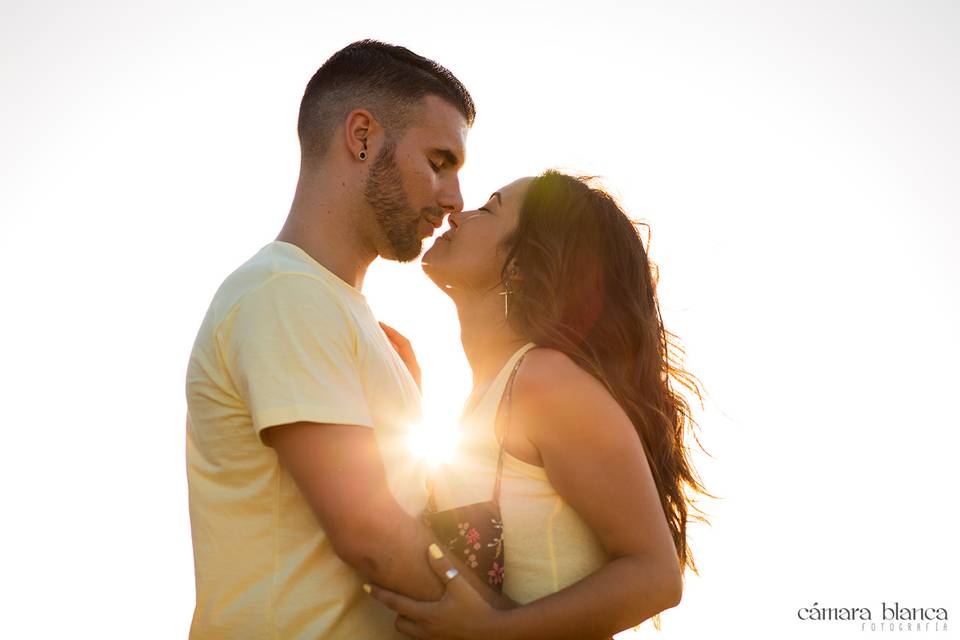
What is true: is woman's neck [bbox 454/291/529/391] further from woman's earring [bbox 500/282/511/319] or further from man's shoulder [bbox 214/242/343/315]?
man's shoulder [bbox 214/242/343/315]

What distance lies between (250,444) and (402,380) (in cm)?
58

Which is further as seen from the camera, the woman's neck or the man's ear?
the woman's neck

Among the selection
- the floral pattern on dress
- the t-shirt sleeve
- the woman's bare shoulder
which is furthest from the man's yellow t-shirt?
the woman's bare shoulder

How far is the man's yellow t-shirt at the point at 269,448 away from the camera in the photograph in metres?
2.65

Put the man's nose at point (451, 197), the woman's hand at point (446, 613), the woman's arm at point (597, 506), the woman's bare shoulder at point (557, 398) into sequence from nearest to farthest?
1. the woman's hand at point (446, 613)
2. the woman's arm at point (597, 506)
3. the woman's bare shoulder at point (557, 398)
4. the man's nose at point (451, 197)

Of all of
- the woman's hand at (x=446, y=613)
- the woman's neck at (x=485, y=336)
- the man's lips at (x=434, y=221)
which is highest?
the man's lips at (x=434, y=221)

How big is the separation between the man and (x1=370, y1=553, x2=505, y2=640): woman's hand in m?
0.04

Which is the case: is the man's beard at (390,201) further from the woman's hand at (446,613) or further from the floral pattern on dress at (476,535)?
the woman's hand at (446,613)

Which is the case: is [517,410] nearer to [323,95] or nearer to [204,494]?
[204,494]

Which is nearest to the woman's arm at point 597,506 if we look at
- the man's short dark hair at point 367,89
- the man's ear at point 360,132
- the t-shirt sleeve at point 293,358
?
the t-shirt sleeve at point 293,358

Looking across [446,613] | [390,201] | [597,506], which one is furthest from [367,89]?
[446,613]

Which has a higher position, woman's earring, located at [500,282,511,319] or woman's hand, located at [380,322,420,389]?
woman's earring, located at [500,282,511,319]

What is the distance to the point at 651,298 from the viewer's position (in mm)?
3697

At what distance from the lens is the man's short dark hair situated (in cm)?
355
